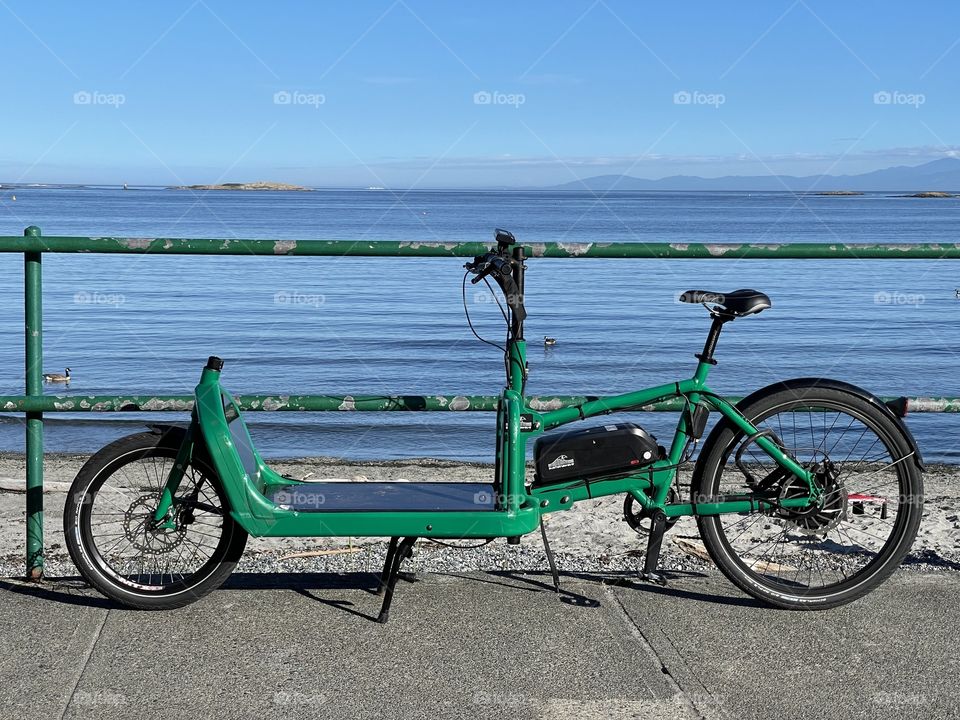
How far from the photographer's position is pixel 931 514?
584 cm

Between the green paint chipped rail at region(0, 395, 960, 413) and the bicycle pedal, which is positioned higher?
the green paint chipped rail at region(0, 395, 960, 413)

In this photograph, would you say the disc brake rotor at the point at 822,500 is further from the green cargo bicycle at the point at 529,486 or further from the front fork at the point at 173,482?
the front fork at the point at 173,482

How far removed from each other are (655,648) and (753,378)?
1106 centimetres

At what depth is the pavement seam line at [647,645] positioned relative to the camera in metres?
3.36

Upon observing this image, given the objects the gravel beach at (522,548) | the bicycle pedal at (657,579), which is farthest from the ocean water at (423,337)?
the bicycle pedal at (657,579)

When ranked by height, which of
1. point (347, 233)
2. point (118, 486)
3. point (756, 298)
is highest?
point (347, 233)

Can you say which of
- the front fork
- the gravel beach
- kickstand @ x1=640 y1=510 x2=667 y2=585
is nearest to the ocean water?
the gravel beach

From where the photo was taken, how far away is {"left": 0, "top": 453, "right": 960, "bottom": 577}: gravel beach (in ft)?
15.3

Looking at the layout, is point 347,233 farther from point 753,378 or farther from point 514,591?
point 514,591

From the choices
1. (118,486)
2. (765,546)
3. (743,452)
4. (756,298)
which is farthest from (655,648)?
(118,486)

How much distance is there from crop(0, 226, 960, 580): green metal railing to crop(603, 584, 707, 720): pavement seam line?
0.71 metres

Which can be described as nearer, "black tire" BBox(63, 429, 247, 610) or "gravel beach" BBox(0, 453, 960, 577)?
"black tire" BBox(63, 429, 247, 610)

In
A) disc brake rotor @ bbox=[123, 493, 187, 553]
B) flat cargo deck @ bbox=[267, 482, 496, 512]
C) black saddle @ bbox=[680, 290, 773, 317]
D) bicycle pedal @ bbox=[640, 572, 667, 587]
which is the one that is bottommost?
bicycle pedal @ bbox=[640, 572, 667, 587]

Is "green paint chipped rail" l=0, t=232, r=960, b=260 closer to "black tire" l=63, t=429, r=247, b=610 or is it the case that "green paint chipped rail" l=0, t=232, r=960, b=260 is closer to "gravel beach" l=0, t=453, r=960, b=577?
"black tire" l=63, t=429, r=247, b=610
